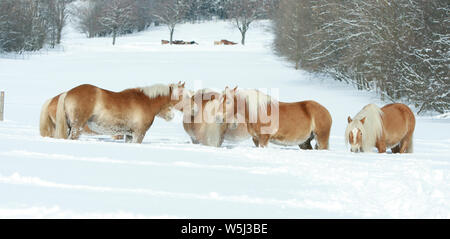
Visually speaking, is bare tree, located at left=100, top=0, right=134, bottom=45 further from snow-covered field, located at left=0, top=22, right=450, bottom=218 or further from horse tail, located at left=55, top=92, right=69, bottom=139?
snow-covered field, located at left=0, top=22, right=450, bottom=218

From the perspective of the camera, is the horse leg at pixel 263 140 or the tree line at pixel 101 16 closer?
the horse leg at pixel 263 140

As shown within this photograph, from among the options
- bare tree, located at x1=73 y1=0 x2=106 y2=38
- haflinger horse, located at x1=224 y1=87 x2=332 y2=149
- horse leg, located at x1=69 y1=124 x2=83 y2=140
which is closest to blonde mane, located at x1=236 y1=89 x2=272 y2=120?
haflinger horse, located at x1=224 y1=87 x2=332 y2=149

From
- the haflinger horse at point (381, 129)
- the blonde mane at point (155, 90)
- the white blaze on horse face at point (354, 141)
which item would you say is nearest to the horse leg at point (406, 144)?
the haflinger horse at point (381, 129)

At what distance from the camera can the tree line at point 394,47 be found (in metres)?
15.3

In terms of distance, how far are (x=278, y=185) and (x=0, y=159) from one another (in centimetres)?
302

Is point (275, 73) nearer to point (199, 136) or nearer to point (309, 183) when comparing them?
point (199, 136)

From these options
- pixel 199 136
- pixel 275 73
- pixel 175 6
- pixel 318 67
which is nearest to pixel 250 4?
pixel 175 6

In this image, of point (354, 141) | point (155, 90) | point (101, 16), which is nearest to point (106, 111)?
point (155, 90)

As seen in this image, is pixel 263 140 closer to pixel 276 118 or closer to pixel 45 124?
pixel 276 118

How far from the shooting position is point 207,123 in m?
7.85

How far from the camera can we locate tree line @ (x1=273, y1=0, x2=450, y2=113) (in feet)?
50.2

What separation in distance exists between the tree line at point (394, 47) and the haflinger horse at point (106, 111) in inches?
411

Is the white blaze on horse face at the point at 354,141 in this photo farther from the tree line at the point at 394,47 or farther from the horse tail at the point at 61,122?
the tree line at the point at 394,47

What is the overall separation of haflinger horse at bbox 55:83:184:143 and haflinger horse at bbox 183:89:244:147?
1.86 feet
